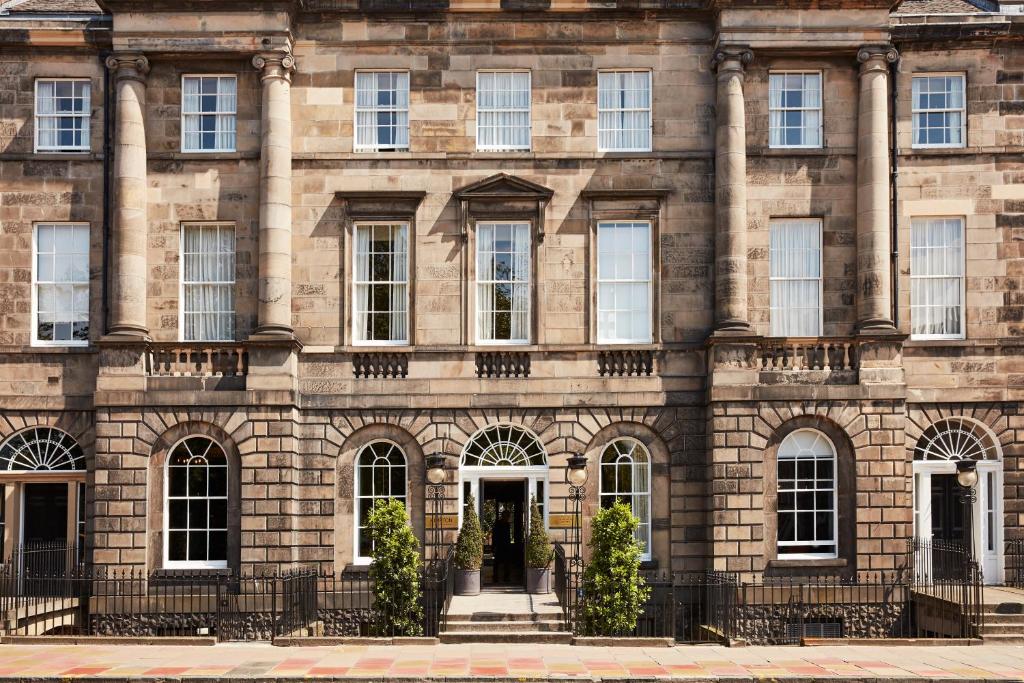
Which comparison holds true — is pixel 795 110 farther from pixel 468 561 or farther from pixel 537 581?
pixel 468 561

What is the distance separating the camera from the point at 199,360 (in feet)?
86.2

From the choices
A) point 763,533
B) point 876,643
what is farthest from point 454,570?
point 876,643

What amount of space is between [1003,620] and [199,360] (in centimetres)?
1677

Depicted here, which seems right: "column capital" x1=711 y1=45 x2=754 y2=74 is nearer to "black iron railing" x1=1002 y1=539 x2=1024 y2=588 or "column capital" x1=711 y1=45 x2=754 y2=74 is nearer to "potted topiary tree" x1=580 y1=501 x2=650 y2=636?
"potted topiary tree" x1=580 y1=501 x2=650 y2=636

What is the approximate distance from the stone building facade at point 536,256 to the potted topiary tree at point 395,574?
10.5 ft

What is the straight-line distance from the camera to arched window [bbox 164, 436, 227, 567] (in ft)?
86.4

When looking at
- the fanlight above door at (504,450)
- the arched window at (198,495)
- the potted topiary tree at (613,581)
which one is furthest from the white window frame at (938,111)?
the arched window at (198,495)

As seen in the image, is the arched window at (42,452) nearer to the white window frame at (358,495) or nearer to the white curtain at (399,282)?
the white window frame at (358,495)

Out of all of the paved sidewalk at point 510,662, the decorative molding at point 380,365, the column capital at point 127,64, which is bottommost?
the paved sidewalk at point 510,662

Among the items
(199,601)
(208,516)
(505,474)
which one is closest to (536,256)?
(505,474)

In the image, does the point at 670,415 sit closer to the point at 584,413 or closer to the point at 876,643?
the point at 584,413

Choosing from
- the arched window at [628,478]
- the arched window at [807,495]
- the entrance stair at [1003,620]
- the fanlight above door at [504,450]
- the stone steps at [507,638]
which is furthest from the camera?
the fanlight above door at [504,450]

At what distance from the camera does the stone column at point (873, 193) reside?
A: 26594mm

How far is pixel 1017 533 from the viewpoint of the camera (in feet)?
89.0
